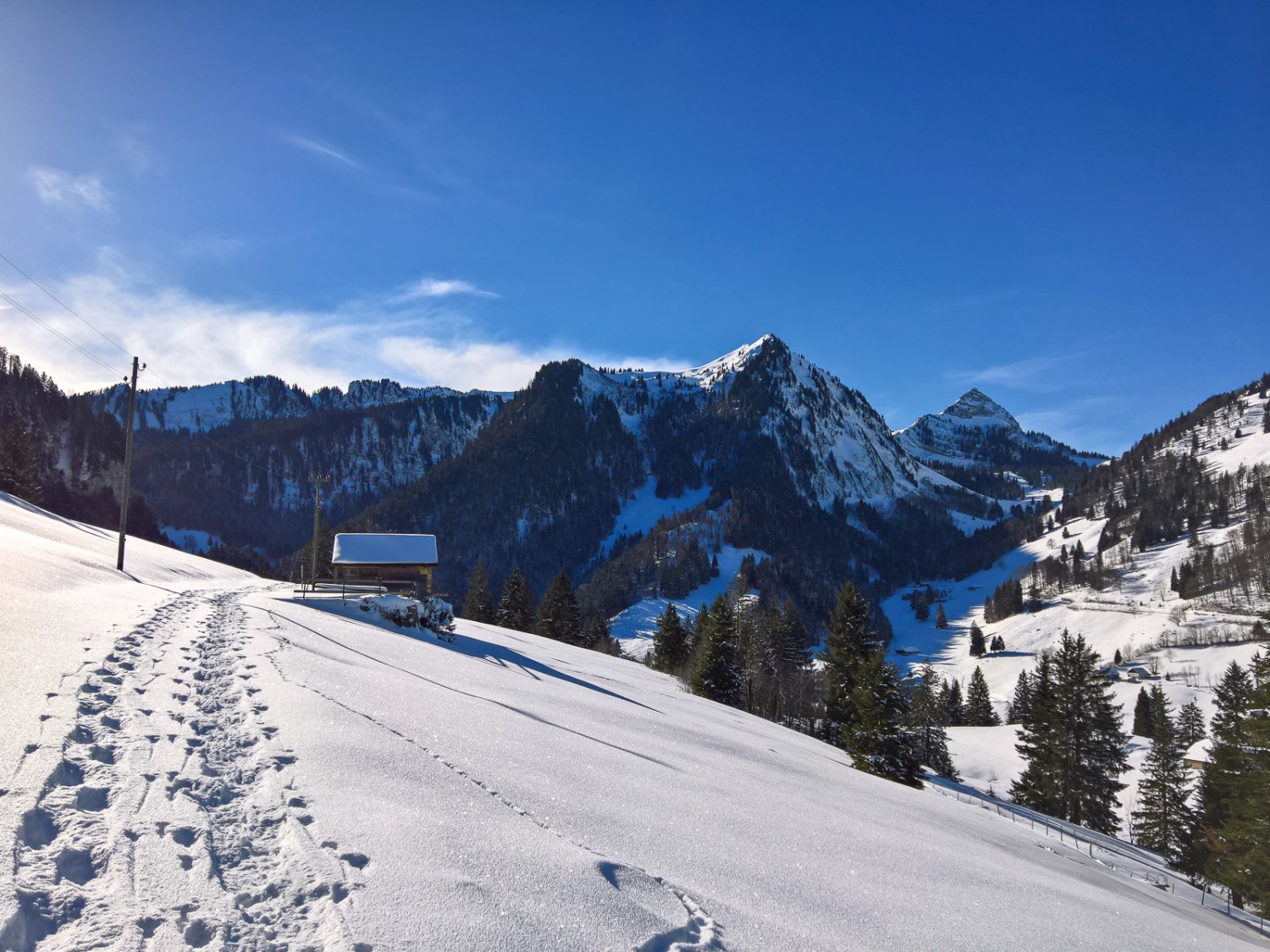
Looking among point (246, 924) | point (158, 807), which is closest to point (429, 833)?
point (246, 924)

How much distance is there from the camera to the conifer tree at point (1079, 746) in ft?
131

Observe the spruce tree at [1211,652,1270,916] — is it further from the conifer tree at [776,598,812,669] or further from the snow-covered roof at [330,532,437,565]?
the snow-covered roof at [330,532,437,565]

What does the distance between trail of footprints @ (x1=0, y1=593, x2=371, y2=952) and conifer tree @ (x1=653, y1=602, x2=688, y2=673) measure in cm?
5147

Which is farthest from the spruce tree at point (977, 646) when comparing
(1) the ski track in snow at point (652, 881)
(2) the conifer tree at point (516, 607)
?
(1) the ski track in snow at point (652, 881)

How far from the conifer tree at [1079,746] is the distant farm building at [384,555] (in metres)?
41.5

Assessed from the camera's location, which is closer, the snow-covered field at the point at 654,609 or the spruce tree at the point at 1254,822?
the spruce tree at the point at 1254,822

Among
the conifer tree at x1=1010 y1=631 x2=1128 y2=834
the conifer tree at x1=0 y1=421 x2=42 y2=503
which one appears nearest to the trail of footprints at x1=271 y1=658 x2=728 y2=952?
the conifer tree at x1=1010 y1=631 x2=1128 y2=834

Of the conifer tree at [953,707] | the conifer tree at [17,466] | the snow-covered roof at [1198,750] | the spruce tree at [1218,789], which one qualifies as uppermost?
the conifer tree at [17,466]

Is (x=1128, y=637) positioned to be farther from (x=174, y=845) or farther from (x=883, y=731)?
(x=174, y=845)

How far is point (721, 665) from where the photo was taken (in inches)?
1677

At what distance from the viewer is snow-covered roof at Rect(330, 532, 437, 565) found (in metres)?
44.8

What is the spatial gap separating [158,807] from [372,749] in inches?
77.1

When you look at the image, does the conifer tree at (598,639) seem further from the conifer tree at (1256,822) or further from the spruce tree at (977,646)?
the spruce tree at (977,646)

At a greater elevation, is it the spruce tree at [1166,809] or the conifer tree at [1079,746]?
the conifer tree at [1079,746]
